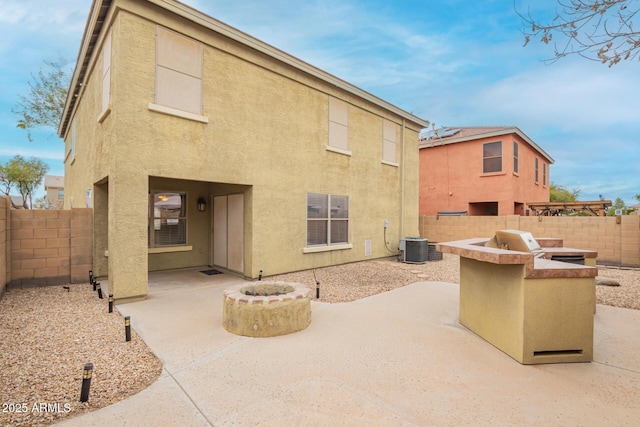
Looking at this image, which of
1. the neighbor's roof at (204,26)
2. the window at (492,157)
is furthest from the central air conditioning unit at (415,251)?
the window at (492,157)

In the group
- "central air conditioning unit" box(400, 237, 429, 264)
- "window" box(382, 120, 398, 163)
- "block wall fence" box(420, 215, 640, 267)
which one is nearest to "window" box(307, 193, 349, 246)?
"central air conditioning unit" box(400, 237, 429, 264)

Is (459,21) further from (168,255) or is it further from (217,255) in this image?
(168,255)

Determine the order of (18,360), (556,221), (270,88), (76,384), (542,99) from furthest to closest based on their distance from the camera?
(556,221)
(270,88)
(542,99)
(18,360)
(76,384)

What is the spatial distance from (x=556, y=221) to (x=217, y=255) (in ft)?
42.2

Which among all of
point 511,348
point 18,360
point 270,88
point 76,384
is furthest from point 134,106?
point 511,348

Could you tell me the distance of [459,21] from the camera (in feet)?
19.6

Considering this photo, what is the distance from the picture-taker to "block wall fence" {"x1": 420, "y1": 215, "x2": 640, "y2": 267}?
1052cm

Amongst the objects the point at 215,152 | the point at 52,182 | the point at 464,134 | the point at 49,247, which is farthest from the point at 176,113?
the point at 52,182

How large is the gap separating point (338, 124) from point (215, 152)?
→ 4601 millimetres

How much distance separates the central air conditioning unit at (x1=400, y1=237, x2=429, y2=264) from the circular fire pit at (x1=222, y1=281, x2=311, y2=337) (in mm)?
7620

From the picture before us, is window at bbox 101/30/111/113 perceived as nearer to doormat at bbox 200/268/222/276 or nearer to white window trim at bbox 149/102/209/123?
white window trim at bbox 149/102/209/123

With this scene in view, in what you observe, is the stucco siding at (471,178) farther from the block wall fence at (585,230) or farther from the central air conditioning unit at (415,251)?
the central air conditioning unit at (415,251)

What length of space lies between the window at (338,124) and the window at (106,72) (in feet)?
19.3

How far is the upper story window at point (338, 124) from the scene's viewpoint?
9805 millimetres
